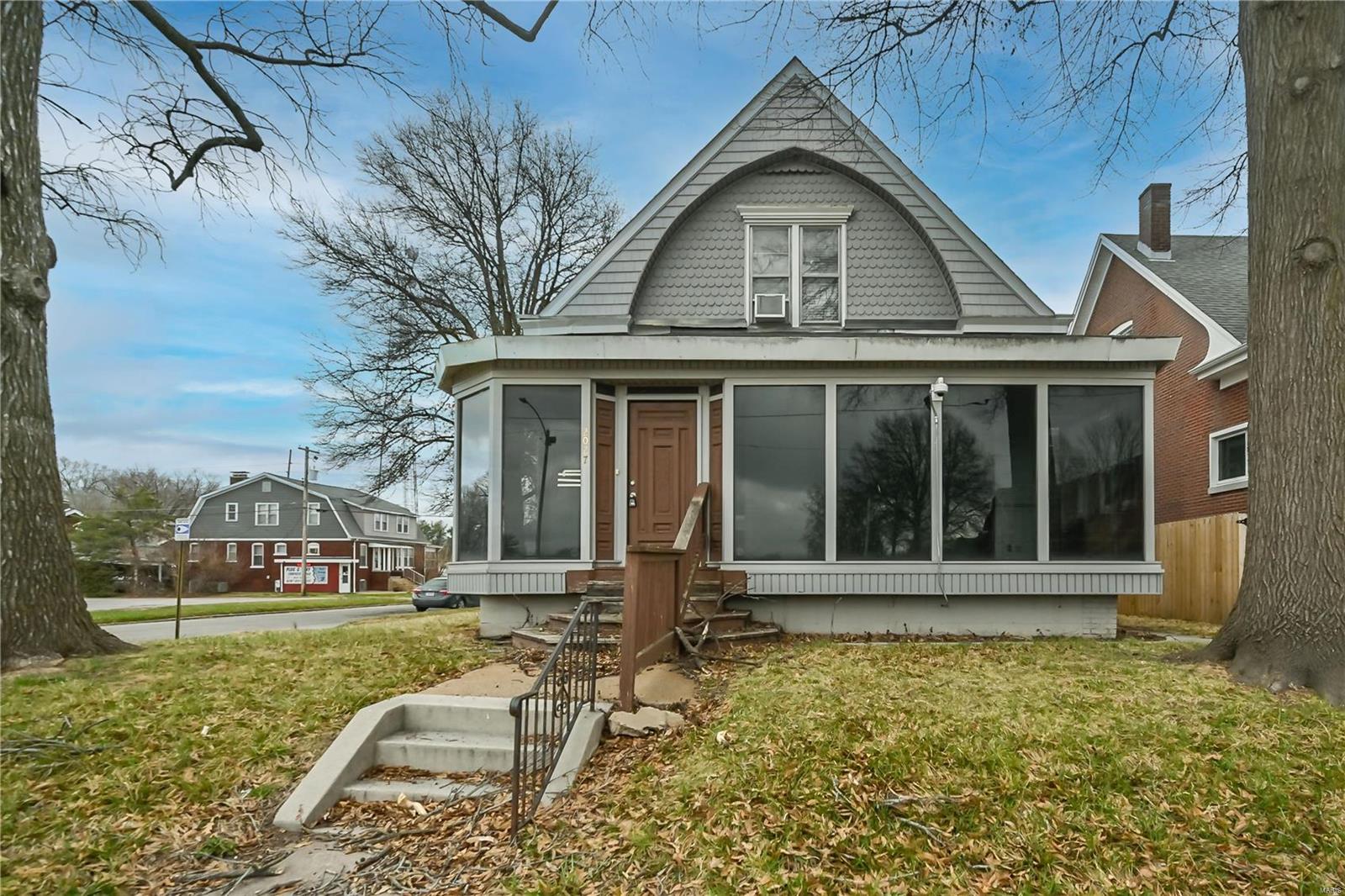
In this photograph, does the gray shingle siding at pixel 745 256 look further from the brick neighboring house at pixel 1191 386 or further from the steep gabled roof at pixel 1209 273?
the steep gabled roof at pixel 1209 273

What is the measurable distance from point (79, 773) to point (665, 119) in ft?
31.9

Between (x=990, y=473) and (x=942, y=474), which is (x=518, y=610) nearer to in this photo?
(x=942, y=474)

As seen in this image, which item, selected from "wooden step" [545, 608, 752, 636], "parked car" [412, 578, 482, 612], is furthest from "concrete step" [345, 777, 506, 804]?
"parked car" [412, 578, 482, 612]

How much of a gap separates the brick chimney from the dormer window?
964cm

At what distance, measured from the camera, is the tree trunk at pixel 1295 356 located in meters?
5.21

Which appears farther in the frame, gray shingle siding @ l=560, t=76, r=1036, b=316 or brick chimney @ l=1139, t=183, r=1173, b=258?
brick chimney @ l=1139, t=183, r=1173, b=258

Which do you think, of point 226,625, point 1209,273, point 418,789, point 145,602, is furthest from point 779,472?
point 145,602

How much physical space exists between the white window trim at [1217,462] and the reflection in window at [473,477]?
37.1 ft

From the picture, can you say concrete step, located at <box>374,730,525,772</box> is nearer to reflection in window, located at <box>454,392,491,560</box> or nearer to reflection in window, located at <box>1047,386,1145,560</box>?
reflection in window, located at <box>454,392,491,560</box>

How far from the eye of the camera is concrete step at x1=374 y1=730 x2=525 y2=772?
4.49m

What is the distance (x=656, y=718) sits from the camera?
4844mm

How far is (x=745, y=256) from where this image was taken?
32.7 ft

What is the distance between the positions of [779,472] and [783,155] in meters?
4.68

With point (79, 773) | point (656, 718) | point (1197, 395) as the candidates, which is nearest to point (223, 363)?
point (79, 773)
